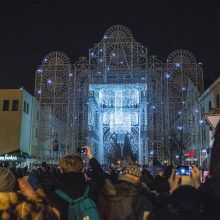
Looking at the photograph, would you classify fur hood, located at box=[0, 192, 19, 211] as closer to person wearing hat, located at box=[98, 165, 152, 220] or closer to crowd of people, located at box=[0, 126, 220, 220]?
crowd of people, located at box=[0, 126, 220, 220]

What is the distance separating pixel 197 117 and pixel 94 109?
42.4 ft

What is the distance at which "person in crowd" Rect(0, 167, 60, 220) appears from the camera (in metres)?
3.73

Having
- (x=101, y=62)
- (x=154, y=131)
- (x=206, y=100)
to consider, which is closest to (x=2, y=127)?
(x=101, y=62)

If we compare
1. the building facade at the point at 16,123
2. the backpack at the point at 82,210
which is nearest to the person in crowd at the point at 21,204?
the backpack at the point at 82,210

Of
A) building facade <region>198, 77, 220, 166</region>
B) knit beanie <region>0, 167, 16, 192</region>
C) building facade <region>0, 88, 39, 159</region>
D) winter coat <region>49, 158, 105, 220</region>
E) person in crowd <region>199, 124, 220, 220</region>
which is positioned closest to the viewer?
person in crowd <region>199, 124, 220, 220</region>

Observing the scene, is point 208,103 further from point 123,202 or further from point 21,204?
point 21,204

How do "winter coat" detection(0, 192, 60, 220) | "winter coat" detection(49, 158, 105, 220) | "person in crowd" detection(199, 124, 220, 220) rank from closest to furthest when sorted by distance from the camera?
"person in crowd" detection(199, 124, 220, 220) < "winter coat" detection(0, 192, 60, 220) < "winter coat" detection(49, 158, 105, 220)

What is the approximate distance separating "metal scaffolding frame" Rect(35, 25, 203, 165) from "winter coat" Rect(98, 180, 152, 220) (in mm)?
37874

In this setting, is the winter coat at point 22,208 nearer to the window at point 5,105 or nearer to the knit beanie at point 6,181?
the knit beanie at point 6,181

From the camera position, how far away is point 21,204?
376cm

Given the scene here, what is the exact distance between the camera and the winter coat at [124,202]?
15.1 feet

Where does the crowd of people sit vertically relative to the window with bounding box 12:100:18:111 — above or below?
below

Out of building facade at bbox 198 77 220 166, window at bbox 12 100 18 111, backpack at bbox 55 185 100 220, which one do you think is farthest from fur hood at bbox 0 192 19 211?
window at bbox 12 100 18 111

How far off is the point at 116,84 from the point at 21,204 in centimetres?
4290
